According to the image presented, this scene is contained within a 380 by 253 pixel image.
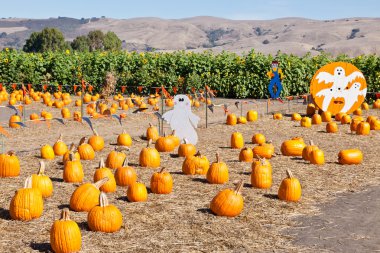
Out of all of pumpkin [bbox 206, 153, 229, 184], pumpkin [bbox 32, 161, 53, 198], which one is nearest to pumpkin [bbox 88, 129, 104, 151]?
pumpkin [bbox 206, 153, 229, 184]

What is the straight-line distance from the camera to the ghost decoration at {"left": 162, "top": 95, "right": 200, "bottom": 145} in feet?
41.9

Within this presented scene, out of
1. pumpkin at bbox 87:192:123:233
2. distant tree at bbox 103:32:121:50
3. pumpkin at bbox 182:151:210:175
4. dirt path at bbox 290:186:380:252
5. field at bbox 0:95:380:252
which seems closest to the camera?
field at bbox 0:95:380:252

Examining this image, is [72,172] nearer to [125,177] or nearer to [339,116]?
[125,177]

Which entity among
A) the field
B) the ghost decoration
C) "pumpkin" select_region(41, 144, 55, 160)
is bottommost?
the field

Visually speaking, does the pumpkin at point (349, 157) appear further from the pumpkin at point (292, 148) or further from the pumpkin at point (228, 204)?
the pumpkin at point (228, 204)

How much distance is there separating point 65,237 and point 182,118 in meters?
7.04

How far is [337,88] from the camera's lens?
1861 cm

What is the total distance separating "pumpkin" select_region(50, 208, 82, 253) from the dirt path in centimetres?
269

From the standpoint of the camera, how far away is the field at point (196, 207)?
6562 millimetres

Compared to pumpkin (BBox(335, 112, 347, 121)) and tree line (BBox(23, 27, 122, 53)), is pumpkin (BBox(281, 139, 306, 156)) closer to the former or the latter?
pumpkin (BBox(335, 112, 347, 121))

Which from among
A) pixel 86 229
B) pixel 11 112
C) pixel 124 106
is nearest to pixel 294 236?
pixel 86 229

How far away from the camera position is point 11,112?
76.1 ft

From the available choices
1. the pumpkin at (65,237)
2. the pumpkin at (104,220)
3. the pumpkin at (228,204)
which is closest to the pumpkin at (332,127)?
the pumpkin at (228,204)

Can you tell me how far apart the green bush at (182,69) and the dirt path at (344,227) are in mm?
18772
